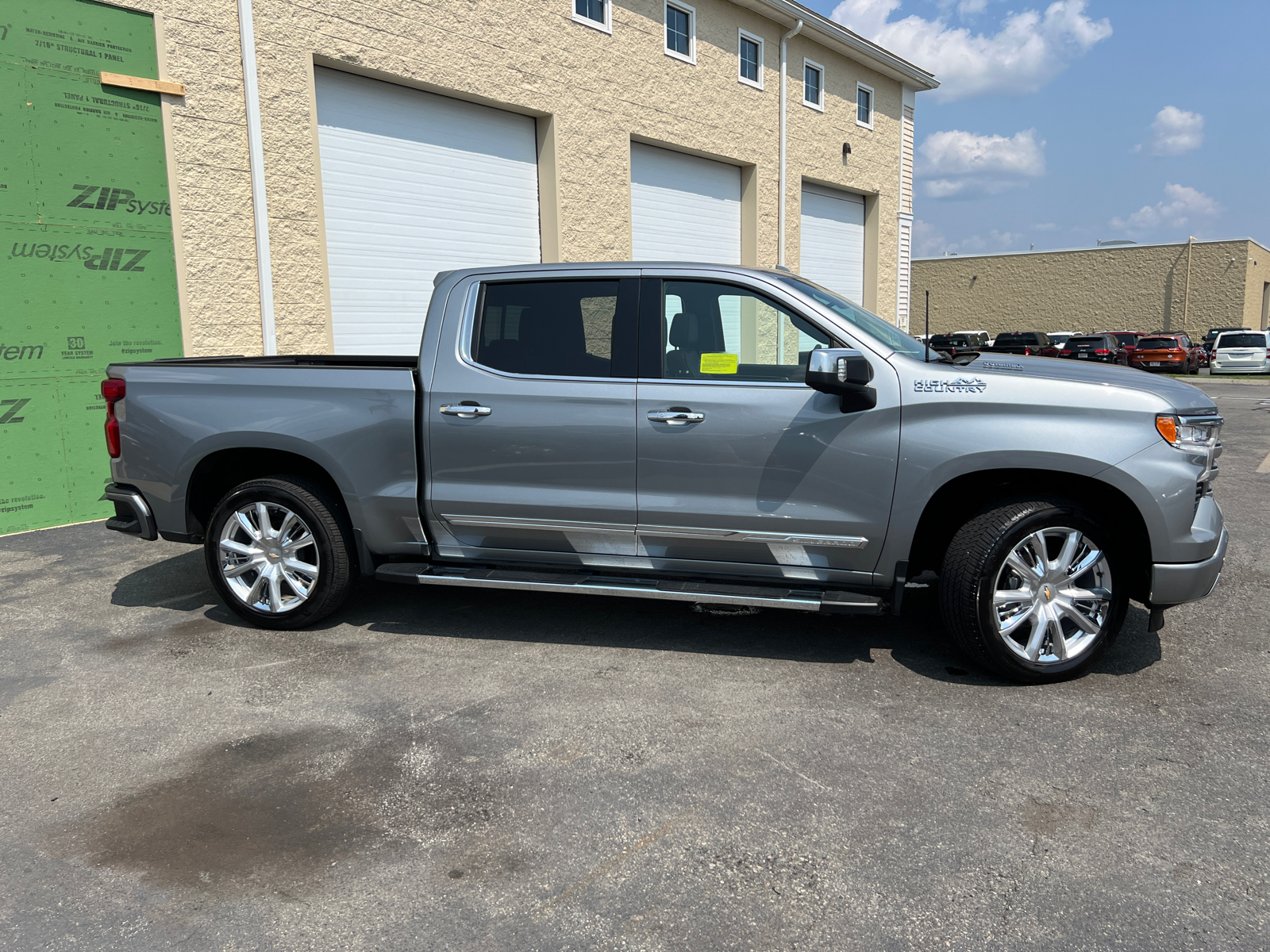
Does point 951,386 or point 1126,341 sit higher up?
point 1126,341

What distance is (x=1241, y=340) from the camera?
3195 cm

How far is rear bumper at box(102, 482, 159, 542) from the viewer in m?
5.16

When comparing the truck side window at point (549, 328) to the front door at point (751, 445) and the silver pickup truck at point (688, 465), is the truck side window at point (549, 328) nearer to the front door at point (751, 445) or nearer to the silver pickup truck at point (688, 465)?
the silver pickup truck at point (688, 465)

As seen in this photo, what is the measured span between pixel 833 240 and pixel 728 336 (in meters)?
15.7

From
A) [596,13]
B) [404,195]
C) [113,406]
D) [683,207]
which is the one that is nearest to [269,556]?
[113,406]

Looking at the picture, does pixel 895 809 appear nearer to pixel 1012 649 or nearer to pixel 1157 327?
pixel 1012 649

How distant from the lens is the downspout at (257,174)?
29.1ft

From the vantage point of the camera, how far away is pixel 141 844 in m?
3.02

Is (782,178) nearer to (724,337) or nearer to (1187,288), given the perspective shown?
(724,337)

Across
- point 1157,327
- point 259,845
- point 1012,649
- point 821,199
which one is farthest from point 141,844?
point 1157,327

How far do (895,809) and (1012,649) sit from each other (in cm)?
131

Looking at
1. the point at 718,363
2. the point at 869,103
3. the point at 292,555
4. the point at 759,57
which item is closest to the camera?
the point at 718,363

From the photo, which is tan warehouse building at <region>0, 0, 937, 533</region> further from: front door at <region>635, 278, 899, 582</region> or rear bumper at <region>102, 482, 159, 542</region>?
front door at <region>635, 278, 899, 582</region>

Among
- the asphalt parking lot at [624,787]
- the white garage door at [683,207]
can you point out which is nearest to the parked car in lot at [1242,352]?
the white garage door at [683,207]
